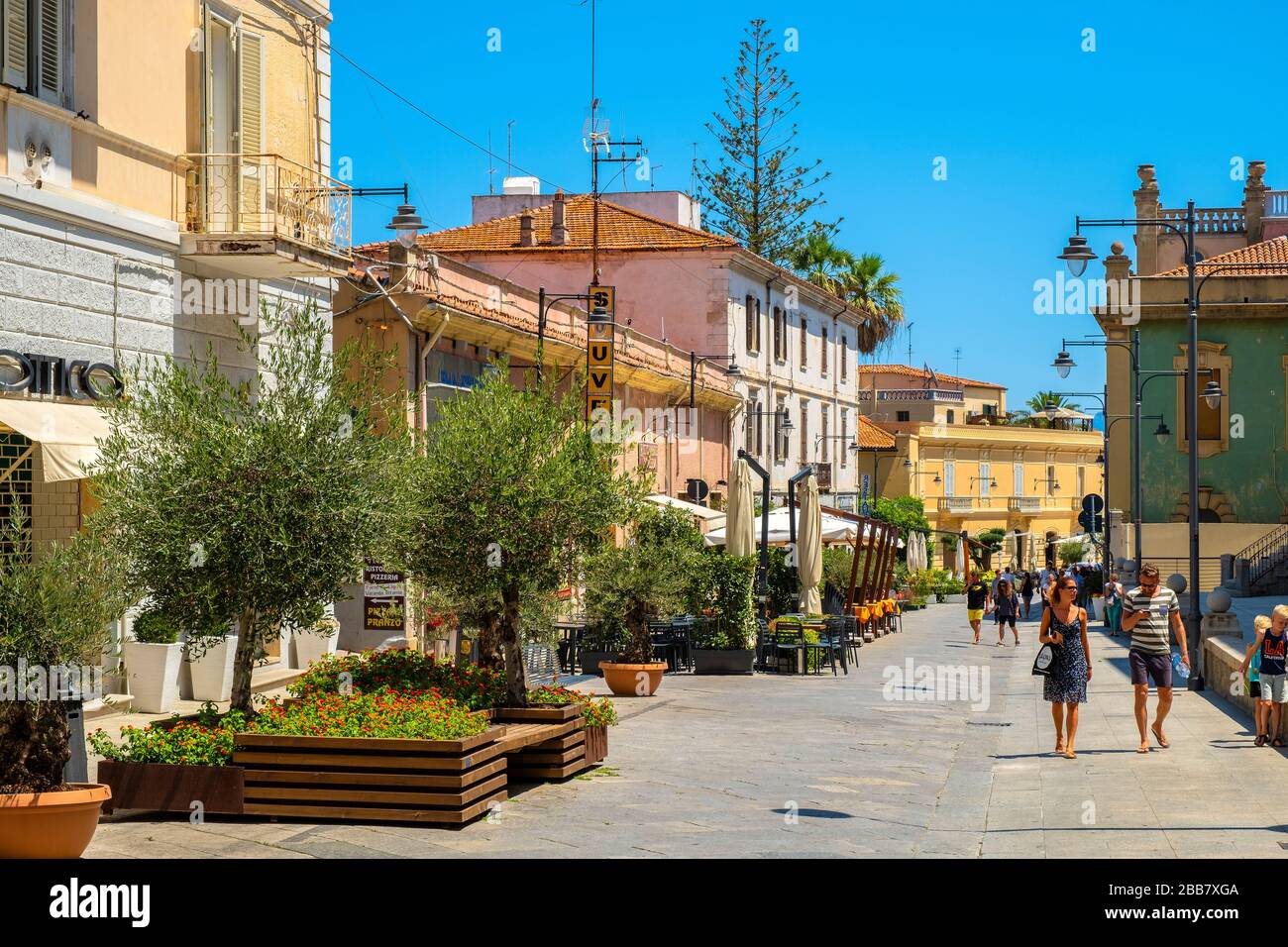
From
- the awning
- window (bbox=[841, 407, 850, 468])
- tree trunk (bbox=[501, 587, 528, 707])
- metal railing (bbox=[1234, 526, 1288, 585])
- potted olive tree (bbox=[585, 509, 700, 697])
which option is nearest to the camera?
tree trunk (bbox=[501, 587, 528, 707])

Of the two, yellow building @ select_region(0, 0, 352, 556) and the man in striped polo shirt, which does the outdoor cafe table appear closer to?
the man in striped polo shirt

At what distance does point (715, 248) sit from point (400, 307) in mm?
19807

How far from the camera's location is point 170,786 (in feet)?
33.1

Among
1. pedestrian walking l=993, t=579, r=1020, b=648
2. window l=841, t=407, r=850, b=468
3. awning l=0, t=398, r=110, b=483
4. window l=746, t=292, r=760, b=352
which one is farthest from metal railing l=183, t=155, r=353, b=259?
window l=841, t=407, r=850, b=468

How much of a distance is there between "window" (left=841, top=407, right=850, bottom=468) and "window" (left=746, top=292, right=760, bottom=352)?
1115cm

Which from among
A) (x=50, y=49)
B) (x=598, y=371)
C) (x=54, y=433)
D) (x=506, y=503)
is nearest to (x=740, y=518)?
(x=598, y=371)

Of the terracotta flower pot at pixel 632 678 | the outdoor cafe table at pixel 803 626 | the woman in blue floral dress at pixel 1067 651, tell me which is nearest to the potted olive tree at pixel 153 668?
the terracotta flower pot at pixel 632 678

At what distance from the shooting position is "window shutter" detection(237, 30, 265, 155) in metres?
17.3

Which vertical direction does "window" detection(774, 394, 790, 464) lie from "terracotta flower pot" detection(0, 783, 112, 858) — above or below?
above

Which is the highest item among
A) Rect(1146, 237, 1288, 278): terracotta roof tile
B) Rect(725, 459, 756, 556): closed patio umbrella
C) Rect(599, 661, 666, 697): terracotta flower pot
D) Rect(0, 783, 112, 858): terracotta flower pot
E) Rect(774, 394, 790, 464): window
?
Rect(1146, 237, 1288, 278): terracotta roof tile

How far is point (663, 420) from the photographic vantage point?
38688mm

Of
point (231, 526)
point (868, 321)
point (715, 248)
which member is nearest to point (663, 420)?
point (715, 248)

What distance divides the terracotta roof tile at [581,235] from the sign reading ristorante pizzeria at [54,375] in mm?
27073

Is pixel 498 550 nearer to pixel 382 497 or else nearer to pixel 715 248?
pixel 382 497
